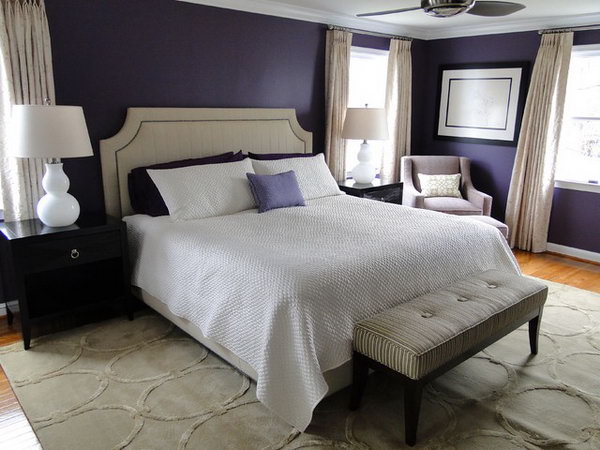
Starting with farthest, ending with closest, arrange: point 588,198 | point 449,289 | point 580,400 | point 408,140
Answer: point 408,140, point 588,198, point 449,289, point 580,400

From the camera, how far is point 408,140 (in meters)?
5.77

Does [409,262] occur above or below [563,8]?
below

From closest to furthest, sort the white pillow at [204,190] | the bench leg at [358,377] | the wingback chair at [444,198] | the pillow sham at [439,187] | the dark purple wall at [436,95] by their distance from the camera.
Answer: the bench leg at [358,377] < the white pillow at [204,190] < the wingback chair at [444,198] < the dark purple wall at [436,95] < the pillow sham at [439,187]

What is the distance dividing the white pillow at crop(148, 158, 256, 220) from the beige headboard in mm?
362

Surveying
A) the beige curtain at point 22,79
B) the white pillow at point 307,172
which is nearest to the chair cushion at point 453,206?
the white pillow at point 307,172

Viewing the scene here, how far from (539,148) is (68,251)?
4.35 metres

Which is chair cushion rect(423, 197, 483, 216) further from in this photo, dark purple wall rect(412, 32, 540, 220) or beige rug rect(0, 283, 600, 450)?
beige rug rect(0, 283, 600, 450)

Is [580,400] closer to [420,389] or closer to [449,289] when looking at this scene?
[449,289]

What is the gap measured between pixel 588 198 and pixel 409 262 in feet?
10.3

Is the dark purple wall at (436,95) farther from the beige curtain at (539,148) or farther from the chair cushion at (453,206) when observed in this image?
the chair cushion at (453,206)

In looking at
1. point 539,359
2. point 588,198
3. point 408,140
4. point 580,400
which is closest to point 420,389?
point 580,400

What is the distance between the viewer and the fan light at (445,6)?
2545mm

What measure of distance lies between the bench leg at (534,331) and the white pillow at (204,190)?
203cm

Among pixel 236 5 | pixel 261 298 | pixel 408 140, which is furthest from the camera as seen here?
pixel 408 140
